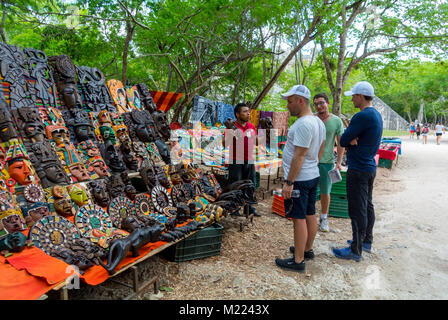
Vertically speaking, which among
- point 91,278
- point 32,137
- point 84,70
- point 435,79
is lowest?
point 91,278

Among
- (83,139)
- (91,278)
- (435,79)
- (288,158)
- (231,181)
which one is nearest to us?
(91,278)

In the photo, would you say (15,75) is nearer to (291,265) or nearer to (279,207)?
(291,265)

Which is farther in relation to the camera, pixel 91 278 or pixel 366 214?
pixel 366 214

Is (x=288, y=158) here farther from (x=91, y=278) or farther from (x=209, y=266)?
→ (x=91, y=278)

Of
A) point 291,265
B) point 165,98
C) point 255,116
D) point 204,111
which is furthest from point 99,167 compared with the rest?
point 255,116

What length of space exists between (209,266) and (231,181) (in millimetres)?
1860

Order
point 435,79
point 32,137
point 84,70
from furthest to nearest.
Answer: point 435,79 → point 84,70 → point 32,137

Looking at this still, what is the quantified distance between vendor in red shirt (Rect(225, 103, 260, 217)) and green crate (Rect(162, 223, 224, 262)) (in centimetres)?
110

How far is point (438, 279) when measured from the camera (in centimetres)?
321

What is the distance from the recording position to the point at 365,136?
3264mm

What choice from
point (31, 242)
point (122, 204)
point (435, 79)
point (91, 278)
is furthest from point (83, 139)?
point (435, 79)

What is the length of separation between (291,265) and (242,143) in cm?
211

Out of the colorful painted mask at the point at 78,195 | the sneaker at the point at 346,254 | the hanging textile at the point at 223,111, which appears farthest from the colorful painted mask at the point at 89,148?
the hanging textile at the point at 223,111

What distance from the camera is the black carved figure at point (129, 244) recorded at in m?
2.46
